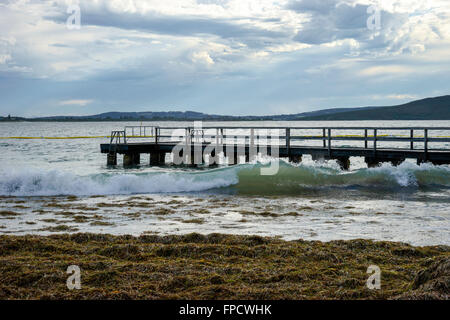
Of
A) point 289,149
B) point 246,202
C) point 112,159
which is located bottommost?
point 246,202

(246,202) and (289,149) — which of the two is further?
(289,149)

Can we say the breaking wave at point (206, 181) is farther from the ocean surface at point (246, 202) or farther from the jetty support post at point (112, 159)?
the jetty support post at point (112, 159)

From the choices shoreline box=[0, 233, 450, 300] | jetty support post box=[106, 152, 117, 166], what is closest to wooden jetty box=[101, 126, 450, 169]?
jetty support post box=[106, 152, 117, 166]

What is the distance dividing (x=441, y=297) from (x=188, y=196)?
46.6ft

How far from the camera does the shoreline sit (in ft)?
19.3

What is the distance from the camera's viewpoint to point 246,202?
55.1 ft

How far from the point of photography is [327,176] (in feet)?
72.6

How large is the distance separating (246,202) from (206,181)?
4691 mm

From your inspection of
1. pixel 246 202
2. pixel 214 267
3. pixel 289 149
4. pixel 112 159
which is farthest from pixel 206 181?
pixel 214 267

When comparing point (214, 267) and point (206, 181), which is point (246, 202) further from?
point (214, 267)

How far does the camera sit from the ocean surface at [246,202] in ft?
37.3

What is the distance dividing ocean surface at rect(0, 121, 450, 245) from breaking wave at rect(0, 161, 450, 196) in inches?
1.6

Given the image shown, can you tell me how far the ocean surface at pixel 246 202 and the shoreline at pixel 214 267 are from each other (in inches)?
56.1
